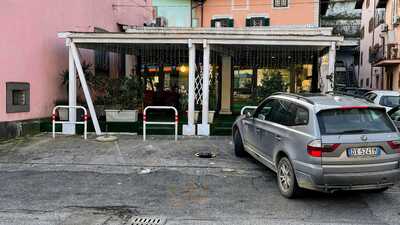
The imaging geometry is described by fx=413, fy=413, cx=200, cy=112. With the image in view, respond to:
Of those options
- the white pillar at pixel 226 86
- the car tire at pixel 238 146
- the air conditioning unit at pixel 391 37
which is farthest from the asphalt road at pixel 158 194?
the air conditioning unit at pixel 391 37

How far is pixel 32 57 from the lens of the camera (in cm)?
1182

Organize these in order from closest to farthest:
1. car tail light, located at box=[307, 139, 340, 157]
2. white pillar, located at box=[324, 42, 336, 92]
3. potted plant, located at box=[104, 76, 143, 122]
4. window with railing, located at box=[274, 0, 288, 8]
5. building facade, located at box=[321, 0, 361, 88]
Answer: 1. car tail light, located at box=[307, 139, 340, 157]
2. white pillar, located at box=[324, 42, 336, 92]
3. potted plant, located at box=[104, 76, 143, 122]
4. window with railing, located at box=[274, 0, 288, 8]
5. building facade, located at box=[321, 0, 361, 88]

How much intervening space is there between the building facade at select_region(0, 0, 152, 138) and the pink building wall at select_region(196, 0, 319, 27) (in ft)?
43.8

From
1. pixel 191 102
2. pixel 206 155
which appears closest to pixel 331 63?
pixel 191 102

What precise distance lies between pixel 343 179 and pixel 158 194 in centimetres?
276

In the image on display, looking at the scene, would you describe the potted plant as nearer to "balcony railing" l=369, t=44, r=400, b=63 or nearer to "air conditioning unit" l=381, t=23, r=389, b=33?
"balcony railing" l=369, t=44, r=400, b=63

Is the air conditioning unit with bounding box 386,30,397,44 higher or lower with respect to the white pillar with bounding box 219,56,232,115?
higher

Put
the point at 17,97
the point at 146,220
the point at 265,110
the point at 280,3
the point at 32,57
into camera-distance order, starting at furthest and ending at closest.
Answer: the point at 280,3 < the point at 32,57 < the point at 17,97 < the point at 265,110 < the point at 146,220

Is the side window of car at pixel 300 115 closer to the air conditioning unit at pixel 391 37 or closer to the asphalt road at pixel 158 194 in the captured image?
the asphalt road at pixel 158 194

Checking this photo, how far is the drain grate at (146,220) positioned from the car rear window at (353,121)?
8.18 feet

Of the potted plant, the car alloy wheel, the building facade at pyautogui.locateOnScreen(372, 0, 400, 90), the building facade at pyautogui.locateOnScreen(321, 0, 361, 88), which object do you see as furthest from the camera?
the building facade at pyautogui.locateOnScreen(321, 0, 361, 88)

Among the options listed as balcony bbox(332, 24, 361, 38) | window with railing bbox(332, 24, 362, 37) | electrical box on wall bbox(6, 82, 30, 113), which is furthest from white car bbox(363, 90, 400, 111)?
window with railing bbox(332, 24, 362, 37)

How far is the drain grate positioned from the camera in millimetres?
5207

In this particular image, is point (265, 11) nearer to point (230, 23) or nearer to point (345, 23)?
point (230, 23)
